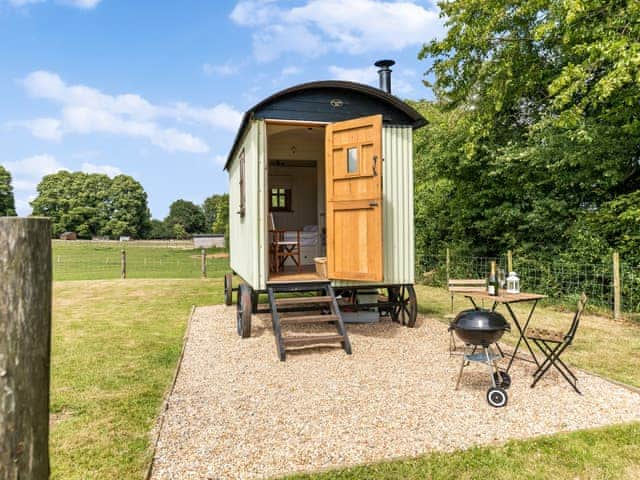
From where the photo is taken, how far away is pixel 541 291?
9.26 meters

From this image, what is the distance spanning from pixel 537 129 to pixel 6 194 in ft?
174

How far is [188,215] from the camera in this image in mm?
71188

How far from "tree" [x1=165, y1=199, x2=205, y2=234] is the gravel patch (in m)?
68.0

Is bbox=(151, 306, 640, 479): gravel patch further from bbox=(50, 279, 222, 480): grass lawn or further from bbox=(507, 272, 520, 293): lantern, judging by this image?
bbox=(507, 272, 520, 293): lantern

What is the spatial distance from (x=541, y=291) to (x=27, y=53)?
17.4 metres

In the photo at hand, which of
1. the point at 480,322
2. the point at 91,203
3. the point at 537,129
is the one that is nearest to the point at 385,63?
the point at 537,129

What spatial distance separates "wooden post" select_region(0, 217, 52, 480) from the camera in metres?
1.53

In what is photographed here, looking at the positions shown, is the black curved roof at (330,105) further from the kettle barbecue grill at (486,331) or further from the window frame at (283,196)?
the window frame at (283,196)

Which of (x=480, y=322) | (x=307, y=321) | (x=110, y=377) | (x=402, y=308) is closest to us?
(x=480, y=322)

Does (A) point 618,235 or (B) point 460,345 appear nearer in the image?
(B) point 460,345

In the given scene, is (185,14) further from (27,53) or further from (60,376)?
(27,53)

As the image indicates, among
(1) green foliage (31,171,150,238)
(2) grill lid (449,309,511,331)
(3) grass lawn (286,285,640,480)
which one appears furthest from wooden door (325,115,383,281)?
(1) green foliage (31,171,150,238)

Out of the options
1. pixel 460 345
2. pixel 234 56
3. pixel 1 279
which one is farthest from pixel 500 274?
pixel 234 56

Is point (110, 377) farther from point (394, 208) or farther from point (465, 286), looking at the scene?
point (394, 208)
